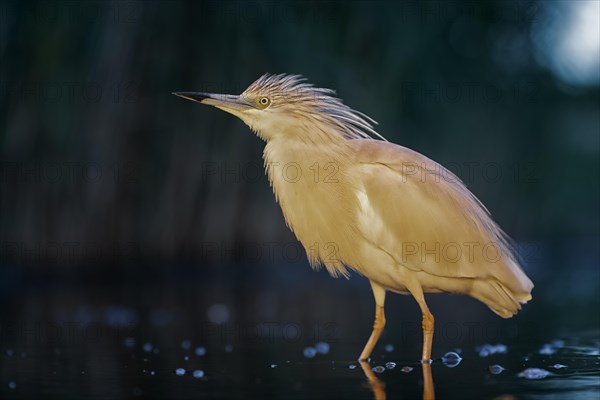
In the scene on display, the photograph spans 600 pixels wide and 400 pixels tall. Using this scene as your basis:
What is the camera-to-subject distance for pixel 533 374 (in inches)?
212

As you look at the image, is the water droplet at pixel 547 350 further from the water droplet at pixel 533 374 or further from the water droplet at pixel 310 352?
the water droplet at pixel 310 352

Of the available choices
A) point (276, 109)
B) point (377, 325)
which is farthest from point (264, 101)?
point (377, 325)

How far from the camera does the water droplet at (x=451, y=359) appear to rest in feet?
19.9

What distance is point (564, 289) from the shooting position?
1402 cm

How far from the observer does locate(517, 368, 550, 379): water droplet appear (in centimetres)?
534

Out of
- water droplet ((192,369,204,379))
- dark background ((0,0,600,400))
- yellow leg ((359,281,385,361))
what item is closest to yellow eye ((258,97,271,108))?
yellow leg ((359,281,385,361))

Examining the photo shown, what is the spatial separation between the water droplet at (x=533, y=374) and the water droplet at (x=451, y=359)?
23.5 inches

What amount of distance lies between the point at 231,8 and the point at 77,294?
5310 millimetres

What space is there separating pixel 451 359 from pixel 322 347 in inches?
48.5

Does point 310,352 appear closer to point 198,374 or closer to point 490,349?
point 490,349

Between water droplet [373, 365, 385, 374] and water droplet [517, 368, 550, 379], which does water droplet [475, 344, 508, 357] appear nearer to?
water droplet [373, 365, 385, 374]

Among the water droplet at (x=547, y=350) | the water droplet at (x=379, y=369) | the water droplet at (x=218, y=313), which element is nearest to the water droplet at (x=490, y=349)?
the water droplet at (x=547, y=350)

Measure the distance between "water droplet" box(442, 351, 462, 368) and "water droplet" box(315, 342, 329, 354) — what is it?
2.95 feet

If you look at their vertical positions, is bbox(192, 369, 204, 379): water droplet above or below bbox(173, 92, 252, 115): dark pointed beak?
below
